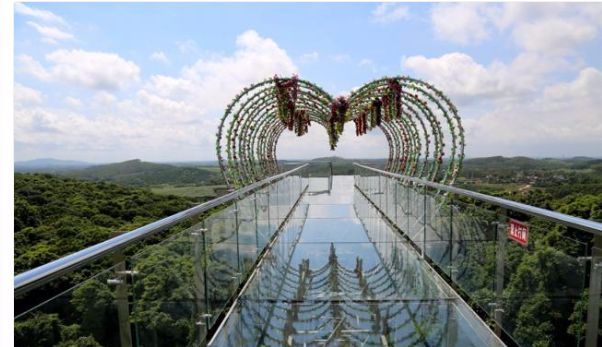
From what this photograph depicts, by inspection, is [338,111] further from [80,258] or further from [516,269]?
[80,258]

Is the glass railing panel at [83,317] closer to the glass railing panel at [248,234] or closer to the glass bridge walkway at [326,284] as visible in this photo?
the glass bridge walkway at [326,284]

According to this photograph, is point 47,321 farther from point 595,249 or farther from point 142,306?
point 595,249

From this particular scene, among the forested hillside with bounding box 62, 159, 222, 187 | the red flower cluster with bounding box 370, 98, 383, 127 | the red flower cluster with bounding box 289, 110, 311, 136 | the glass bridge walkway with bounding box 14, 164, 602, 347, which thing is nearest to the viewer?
the glass bridge walkway with bounding box 14, 164, 602, 347

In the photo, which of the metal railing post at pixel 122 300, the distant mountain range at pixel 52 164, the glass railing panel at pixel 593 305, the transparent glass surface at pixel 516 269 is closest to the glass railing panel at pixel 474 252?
the transparent glass surface at pixel 516 269

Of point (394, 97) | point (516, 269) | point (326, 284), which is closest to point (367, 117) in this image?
point (394, 97)

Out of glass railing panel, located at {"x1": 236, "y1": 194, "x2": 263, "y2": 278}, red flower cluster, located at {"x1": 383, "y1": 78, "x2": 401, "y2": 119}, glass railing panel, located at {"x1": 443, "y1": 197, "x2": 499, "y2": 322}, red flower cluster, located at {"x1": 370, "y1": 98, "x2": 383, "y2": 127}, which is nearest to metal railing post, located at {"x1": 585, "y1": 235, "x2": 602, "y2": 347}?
glass railing panel, located at {"x1": 443, "y1": 197, "x2": 499, "y2": 322}

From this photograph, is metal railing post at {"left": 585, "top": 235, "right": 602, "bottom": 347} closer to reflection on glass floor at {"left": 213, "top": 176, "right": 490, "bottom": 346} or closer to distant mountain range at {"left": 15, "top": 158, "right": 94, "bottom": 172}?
reflection on glass floor at {"left": 213, "top": 176, "right": 490, "bottom": 346}
